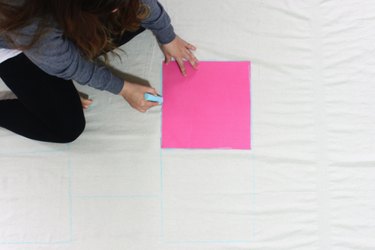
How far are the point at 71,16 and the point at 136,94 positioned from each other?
12.3 inches

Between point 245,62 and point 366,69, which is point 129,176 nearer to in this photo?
point 245,62

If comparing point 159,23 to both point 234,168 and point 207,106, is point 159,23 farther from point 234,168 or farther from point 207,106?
point 234,168

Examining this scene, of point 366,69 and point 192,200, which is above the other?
point 366,69

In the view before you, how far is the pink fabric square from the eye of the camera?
0.82 metres

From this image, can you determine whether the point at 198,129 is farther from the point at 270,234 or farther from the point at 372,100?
the point at 372,100

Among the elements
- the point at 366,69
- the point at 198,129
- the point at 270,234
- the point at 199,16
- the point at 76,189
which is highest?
the point at 199,16

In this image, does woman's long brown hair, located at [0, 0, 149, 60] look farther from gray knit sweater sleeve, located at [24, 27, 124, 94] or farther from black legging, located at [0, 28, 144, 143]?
black legging, located at [0, 28, 144, 143]

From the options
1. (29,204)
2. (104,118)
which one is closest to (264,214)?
(104,118)

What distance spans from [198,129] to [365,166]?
390 mm

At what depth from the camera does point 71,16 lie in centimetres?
48

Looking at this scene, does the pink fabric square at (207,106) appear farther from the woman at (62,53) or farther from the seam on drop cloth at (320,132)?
the seam on drop cloth at (320,132)

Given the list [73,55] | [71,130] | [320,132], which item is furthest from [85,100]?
[320,132]

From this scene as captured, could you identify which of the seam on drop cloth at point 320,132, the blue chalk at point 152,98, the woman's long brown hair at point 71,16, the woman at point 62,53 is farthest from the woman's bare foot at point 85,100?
the seam on drop cloth at point 320,132

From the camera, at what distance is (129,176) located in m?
0.82
